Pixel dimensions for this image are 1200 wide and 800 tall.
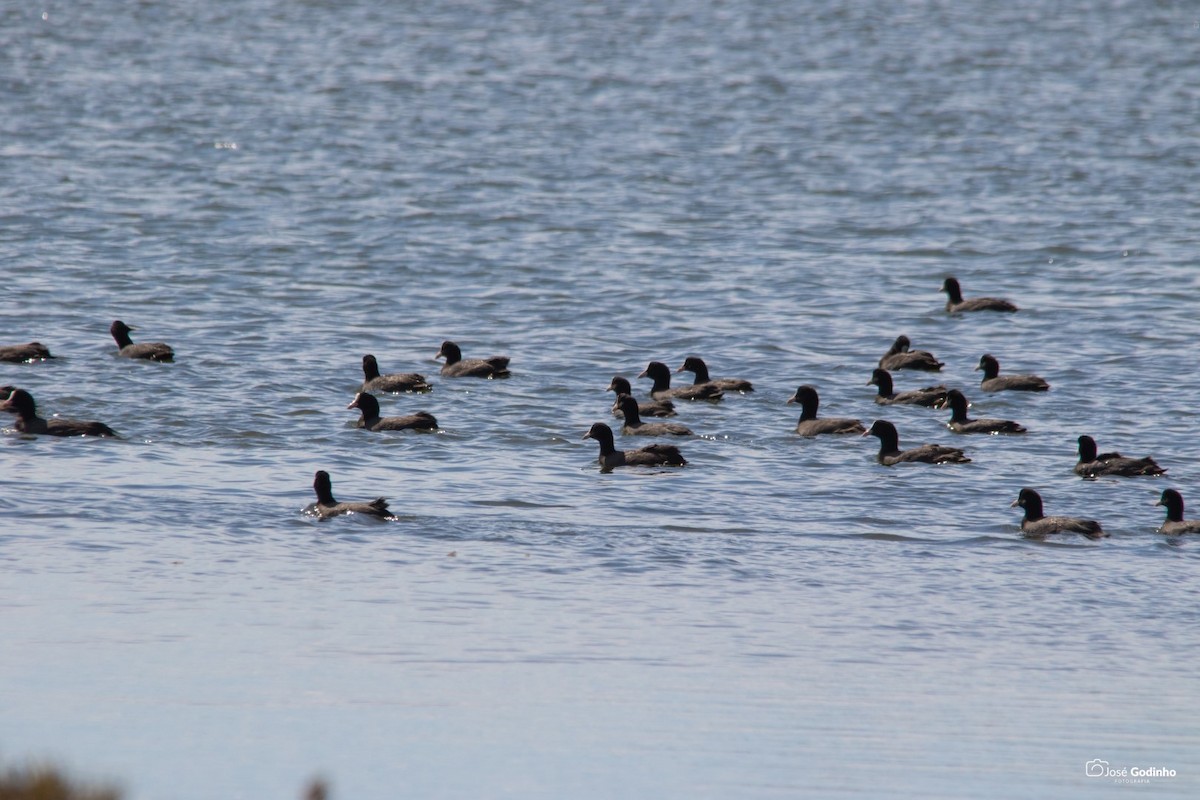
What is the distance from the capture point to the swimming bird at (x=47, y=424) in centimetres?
2136

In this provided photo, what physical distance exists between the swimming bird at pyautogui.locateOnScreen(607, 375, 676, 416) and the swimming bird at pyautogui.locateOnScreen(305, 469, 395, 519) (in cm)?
656

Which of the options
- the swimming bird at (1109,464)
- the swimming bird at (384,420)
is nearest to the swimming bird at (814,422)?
the swimming bird at (1109,464)

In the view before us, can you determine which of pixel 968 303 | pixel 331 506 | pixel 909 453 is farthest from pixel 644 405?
pixel 968 303

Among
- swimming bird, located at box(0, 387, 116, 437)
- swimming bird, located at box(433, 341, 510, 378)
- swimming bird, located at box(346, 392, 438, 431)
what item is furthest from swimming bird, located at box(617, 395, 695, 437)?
swimming bird, located at box(0, 387, 116, 437)

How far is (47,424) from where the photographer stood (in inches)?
849

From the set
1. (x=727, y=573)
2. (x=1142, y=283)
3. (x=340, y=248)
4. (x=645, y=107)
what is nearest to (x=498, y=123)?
(x=645, y=107)

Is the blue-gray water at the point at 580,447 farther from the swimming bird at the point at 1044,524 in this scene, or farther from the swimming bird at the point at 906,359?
the swimming bird at the point at 906,359

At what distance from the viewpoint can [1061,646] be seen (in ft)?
47.3

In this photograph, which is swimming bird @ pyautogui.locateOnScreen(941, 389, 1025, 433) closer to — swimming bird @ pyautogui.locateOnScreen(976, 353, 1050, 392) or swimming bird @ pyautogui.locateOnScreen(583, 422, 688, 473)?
swimming bird @ pyautogui.locateOnScreen(976, 353, 1050, 392)

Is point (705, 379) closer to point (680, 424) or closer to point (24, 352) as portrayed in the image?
point (680, 424)

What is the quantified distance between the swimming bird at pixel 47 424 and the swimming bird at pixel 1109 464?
10.9 metres

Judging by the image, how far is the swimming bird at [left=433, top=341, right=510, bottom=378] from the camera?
25.9 m

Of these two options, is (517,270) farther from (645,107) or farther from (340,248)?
(645,107)

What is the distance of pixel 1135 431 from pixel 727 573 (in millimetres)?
9117
